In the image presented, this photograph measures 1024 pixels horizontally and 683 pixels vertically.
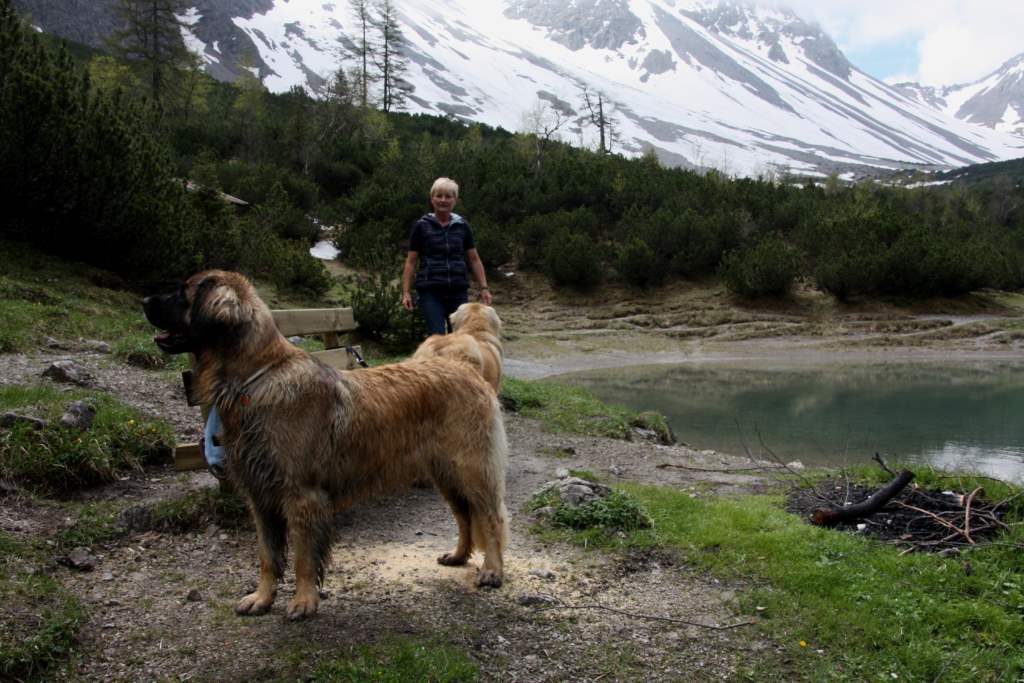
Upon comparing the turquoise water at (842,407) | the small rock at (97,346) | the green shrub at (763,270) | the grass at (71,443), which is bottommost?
the turquoise water at (842,407)

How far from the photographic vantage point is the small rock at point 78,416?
4.93 m

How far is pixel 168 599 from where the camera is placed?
348 centimetres

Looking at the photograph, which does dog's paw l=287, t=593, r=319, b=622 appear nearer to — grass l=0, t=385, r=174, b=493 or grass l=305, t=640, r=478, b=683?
grass l=305, t=640, r=478, b=683

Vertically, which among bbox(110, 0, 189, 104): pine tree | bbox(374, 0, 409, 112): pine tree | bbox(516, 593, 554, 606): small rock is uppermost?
bbox(374, 0, 409, 112): pine tree

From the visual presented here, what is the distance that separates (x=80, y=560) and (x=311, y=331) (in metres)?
2.16

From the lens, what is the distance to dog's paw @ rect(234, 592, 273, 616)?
3.32 meters

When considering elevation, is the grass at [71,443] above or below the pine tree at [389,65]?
below

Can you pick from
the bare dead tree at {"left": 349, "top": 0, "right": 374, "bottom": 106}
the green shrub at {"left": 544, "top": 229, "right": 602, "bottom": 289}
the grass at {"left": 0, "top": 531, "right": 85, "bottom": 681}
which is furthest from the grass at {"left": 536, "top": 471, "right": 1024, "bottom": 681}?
the bare dead tree at {"left": 349, "top": 0, "right": 374, "bottom": 106}

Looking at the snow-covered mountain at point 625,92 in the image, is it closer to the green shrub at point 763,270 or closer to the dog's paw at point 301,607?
the green shrub at point 763,270

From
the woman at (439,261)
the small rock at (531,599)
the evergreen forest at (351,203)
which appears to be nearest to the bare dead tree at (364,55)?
the evergreen forest at (351,203)

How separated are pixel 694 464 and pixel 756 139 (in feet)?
489

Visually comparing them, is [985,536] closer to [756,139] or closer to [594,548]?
[594,548]

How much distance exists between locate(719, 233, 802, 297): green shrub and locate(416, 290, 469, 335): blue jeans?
18.5 meters

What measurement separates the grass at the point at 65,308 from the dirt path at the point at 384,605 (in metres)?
4.02
